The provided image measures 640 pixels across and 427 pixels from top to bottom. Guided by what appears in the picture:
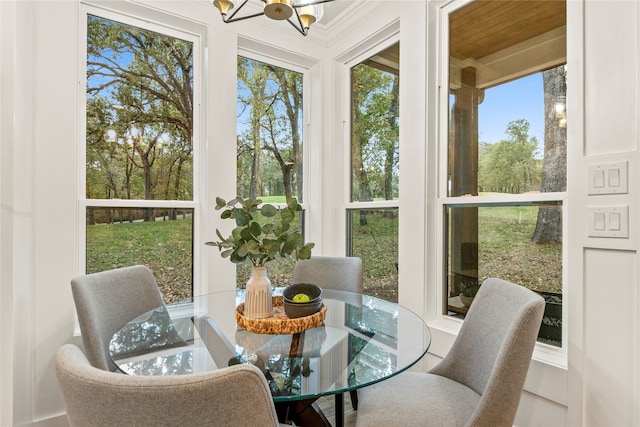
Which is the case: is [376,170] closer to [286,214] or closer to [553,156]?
[553,156]

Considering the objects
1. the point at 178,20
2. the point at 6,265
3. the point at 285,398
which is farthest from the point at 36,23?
the point at 285,398

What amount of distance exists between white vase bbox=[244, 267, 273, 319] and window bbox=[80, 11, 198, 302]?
1156mm

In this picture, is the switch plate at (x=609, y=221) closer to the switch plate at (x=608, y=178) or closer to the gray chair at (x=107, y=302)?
the switch plate at (x=608, y=178)

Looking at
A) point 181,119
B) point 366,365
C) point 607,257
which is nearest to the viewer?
point 366,365

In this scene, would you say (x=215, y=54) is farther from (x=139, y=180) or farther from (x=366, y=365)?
(x=366, y=365)

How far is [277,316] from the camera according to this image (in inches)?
59.1

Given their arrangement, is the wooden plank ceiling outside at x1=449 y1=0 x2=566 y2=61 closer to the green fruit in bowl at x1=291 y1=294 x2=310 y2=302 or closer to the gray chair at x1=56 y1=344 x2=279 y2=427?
the green fruit in bowl at x1=291 y1=294 x2=310 y2=302

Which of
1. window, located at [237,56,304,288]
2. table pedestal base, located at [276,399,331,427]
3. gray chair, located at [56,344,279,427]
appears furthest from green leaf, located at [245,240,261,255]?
window, located at [237,56,304,288]

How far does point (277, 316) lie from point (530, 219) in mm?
1333

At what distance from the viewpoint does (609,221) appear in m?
1.33

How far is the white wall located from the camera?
1.31 m

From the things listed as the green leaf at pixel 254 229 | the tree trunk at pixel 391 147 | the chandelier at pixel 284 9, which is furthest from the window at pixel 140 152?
the tree trunk at pixel 391 147

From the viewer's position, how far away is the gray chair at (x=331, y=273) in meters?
2.33

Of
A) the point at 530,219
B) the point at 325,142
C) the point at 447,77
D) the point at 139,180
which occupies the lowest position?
the point at 530,219
